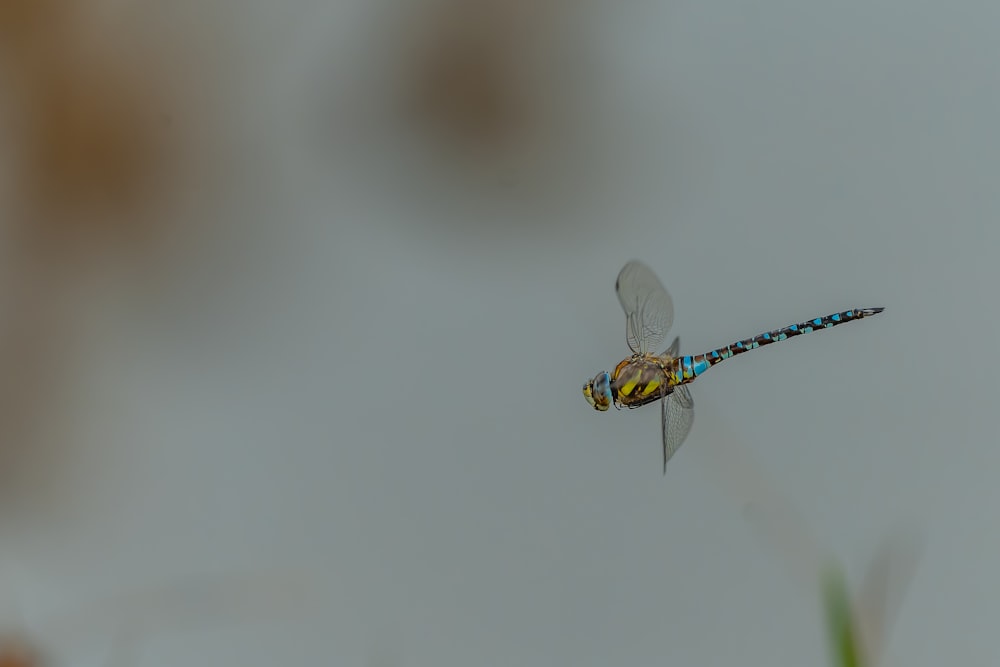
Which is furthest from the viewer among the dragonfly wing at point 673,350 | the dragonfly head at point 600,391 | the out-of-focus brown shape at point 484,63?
the out-of-focus brown shape at point 484,63

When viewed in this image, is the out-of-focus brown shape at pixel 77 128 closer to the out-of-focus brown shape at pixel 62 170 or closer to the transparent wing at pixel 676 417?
the out-of-focus brown shape at pixel 62 170

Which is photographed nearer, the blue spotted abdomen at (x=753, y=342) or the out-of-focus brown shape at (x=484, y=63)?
the blue spotted abdomen at (x=753, y=342)

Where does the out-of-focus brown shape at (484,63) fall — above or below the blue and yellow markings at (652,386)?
above

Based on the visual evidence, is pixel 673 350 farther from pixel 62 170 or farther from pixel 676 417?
pixel 62 170

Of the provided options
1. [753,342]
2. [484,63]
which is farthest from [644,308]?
[484,63]

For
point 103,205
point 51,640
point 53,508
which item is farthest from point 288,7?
point 51,640

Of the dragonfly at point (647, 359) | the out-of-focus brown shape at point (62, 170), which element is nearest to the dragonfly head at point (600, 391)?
the dragonfly at point (647, 359)

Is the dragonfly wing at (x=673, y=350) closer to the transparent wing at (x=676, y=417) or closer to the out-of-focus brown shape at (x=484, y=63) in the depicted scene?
the transparent wing at (x=676, y=417)

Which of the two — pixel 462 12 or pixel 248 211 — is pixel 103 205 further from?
pixel 462 12

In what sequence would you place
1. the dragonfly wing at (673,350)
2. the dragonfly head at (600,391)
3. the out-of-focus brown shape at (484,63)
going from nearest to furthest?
the dragonfly wing at (673,350)
the dragonfly head at (600,391)
the out-of-focus brown shape at (484,63)

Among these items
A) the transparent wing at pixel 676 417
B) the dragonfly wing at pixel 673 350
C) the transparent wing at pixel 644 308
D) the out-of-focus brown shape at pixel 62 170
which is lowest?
the transparent wing at pixel 676 417
